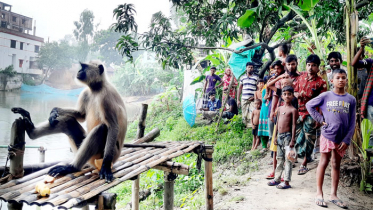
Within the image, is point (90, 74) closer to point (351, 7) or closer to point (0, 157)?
point (351, 7)

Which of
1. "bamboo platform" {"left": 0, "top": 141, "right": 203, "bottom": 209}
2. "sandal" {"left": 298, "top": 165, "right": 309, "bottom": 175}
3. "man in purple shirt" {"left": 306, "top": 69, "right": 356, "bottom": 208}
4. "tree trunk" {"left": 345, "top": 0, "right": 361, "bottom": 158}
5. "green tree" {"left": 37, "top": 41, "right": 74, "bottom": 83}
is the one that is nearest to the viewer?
"bamboo platform" {"left": 0, "top": 141, "right": 203, "bottom": 209}

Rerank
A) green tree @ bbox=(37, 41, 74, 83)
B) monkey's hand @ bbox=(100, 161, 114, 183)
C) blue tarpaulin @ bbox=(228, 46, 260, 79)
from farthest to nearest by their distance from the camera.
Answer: green tree @ bbox=(37, 41, 74, 83) → blue tarpaulin @ bbox=(228, 46, 260, 79) → monkey's hand @ bbox=(100, 161, 114, 183)

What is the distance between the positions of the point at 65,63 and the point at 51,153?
6.74 m

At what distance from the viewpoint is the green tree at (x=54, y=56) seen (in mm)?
18328

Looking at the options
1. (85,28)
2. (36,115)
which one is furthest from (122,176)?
(85,28)

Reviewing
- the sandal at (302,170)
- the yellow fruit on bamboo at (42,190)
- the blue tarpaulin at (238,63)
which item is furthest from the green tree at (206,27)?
the yellow fruit on bamboo at (42,190)

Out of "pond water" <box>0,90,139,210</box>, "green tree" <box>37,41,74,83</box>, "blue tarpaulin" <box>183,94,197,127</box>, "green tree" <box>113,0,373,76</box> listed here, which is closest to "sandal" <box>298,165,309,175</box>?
"green tree" <box>113,0,373,76</box>

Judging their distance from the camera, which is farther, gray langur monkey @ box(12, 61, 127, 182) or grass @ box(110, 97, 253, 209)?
grass @ box(110, 97, 253, 209)

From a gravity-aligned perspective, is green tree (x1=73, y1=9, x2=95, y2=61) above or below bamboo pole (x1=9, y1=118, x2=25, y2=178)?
above

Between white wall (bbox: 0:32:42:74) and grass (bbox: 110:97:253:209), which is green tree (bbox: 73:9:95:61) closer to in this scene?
white wall (bbox: 0:32:42:74)

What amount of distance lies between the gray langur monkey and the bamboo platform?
99 mm

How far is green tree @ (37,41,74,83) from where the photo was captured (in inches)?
722

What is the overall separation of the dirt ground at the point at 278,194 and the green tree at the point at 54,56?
52.6 feet

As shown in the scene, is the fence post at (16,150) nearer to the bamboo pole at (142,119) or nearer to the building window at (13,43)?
the bamboo pole at (142,119)
